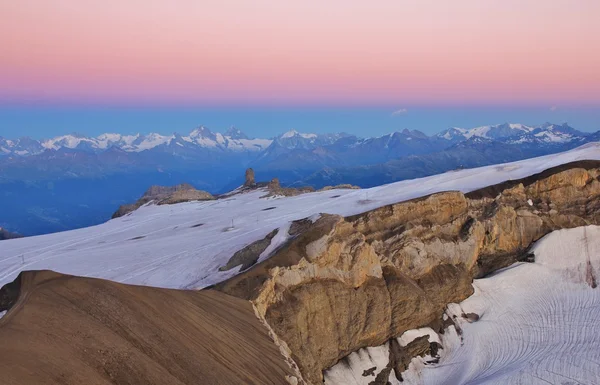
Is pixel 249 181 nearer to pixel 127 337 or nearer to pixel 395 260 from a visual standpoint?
pixel 395 260

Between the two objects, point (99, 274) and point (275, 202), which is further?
point (275, 202)

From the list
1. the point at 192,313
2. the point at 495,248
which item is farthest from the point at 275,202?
the point at 192,313

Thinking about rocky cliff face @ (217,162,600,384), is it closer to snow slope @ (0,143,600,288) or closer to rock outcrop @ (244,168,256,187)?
snow slope @ (0,143,600,288)

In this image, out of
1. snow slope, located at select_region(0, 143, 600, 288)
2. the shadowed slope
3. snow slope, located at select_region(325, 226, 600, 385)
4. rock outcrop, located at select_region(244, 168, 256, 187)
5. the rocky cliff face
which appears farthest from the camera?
rock outcrop, located at select_region(244, 168, 256, 187)

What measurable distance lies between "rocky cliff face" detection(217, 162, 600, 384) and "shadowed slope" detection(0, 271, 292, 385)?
347 centimetres

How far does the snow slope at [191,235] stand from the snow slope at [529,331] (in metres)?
13.1

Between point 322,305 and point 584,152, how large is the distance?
6175 cm

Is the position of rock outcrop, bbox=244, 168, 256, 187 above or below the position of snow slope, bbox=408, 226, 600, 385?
above

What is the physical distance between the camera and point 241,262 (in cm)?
3891

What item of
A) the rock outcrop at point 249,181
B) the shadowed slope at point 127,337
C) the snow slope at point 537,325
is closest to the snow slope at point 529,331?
the snow slope at point 537,325

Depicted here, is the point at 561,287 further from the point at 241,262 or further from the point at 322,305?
the point at 241,262

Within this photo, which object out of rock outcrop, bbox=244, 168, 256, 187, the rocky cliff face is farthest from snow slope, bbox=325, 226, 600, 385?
rock outcrop, bbox=244, 168, 256, 187

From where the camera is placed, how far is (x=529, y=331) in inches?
1783

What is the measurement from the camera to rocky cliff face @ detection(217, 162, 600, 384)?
33938mm
